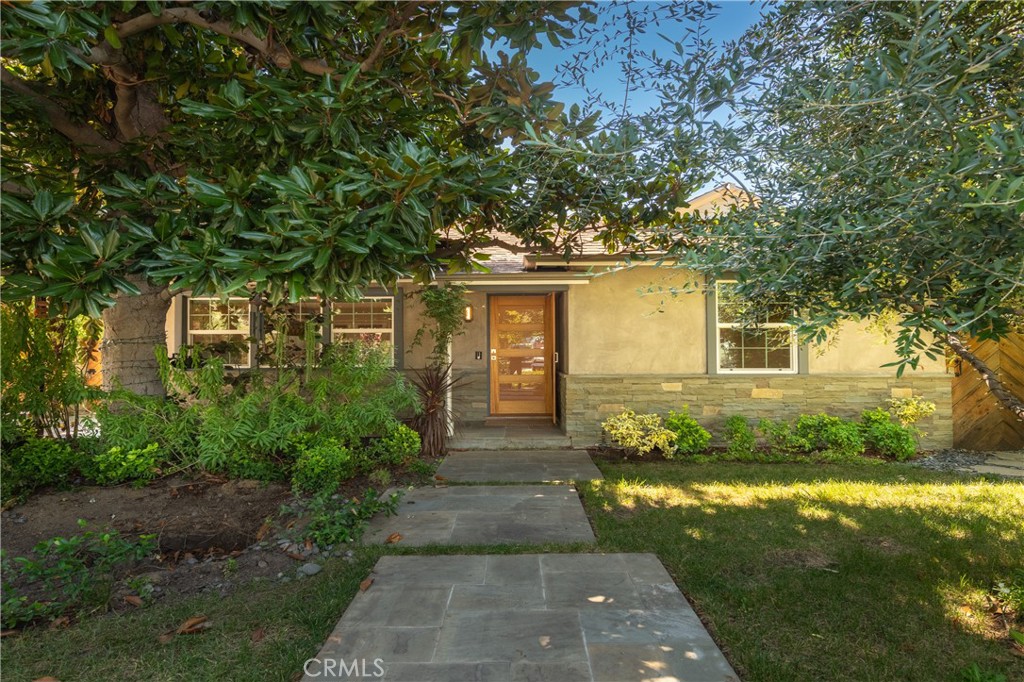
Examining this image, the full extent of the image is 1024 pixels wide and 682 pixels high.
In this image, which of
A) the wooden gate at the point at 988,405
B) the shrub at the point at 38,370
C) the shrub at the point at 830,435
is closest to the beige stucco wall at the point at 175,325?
the shrub at the point at 38,370

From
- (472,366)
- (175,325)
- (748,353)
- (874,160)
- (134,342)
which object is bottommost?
(472,366)

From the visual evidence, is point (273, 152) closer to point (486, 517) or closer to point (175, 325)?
point (486, 517)

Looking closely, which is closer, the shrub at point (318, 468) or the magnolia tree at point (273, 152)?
the magnolia tree at point (273, 152)

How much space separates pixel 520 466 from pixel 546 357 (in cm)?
348

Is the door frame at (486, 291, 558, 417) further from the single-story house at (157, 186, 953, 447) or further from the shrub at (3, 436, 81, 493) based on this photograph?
the shrub at (3, 436, 81, 493)

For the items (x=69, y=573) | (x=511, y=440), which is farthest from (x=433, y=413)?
(x=69, y=573)

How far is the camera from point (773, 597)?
3502mm

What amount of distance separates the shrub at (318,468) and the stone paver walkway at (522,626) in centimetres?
166

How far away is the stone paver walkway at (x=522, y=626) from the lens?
2.70 m

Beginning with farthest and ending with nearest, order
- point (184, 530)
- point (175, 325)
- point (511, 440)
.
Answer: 1. point (175, 325)
2. point (511, 440)
3. point (184, 530)

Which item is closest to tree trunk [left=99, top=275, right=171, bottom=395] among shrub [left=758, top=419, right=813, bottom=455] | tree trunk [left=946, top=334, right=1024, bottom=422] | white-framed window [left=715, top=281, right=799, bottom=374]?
tree trunk [left=946, top=334, right=1024, bottom=422]

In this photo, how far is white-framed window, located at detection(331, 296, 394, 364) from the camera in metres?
9.25

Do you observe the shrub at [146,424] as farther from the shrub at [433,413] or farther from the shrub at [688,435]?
the shrub at [688,435]

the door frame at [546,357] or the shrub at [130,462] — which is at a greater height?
the door frame at [546,357]
